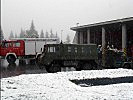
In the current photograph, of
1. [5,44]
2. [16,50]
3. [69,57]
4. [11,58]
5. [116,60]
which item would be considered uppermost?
[5,44]

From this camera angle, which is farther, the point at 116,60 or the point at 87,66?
the point at 116,60

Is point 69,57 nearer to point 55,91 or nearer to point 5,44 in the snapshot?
point 55,91

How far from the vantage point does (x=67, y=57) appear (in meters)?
18.5

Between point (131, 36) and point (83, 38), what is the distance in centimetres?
1047

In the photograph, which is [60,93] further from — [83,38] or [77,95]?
[83,38]

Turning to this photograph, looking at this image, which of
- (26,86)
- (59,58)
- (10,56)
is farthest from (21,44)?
(26,86)

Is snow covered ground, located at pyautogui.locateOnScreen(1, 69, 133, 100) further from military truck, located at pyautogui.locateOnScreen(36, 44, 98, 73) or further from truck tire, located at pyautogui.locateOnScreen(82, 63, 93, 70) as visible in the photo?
truck tire, located at pyautogui.locateOnScreen(82, 63, 93, 70)

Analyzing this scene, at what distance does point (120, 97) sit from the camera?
920cm

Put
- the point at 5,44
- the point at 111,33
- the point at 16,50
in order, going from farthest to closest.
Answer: the point at 111,33 < the point at 5,44 < the point at 16,50

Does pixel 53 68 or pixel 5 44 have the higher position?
pixel 5 44

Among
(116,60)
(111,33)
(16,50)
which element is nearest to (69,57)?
(116,60)

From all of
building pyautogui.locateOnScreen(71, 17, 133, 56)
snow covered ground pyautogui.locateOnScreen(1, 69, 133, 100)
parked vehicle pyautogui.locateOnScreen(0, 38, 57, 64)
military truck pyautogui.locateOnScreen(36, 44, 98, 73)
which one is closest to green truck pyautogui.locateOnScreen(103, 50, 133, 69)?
military truck pyautogui.locateOnScreen(36, 44, 98, 73)

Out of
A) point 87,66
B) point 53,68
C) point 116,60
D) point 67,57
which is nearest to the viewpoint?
point 53,68

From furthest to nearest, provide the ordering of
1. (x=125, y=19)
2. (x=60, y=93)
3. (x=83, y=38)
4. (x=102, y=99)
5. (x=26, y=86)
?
(x=83, y=38), (x=125, y=19), (x=26, y=86), (x=60, y=93), (x=102, y=99)
